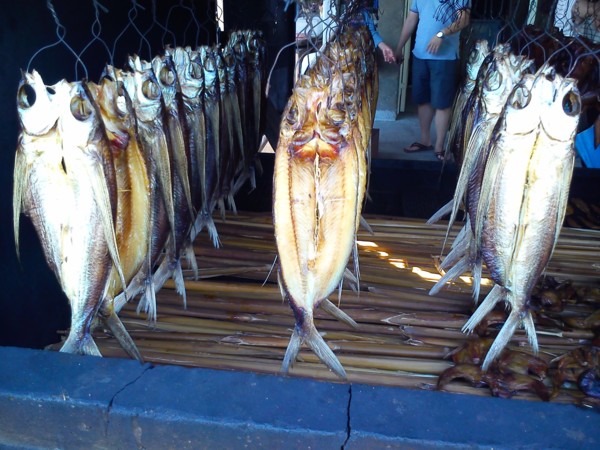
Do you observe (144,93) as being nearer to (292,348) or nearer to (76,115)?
(76,115)

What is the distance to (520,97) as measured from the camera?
2.20 m

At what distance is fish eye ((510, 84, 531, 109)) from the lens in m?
2.16

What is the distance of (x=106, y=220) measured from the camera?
214 cm

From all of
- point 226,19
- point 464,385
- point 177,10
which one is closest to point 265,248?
point 464,385

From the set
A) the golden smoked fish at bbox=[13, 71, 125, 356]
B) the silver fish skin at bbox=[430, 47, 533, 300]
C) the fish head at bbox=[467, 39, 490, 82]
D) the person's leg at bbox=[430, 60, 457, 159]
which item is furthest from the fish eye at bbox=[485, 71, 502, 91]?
the person's leg at bbox=[430, 60, 457, 159]

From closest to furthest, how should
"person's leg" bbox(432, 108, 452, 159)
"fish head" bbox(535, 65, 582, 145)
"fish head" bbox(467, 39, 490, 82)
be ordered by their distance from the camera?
"fish head" bbox(535, 65, 582, 145)
"fish head" bbox(467, 39, 490, 82)
"person's leg" bbox(432, 108, 452, 159)

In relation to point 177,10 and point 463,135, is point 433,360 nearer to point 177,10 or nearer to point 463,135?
point 463,135

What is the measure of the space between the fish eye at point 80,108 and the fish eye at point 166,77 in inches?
24.5

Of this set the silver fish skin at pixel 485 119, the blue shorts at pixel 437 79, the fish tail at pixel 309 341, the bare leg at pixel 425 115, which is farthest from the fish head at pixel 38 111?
the bare leg at pixel 425 115

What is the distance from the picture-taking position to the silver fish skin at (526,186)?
2143mm

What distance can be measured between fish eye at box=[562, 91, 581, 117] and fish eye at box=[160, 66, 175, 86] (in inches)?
69.1

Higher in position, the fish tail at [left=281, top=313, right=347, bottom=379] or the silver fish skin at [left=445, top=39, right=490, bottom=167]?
the silver fish skin at [left=445, top=39, right=490, bottom=167]

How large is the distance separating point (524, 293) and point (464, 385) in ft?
2.02

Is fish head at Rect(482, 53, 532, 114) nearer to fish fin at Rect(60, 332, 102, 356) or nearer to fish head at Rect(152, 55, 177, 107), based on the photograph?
fish head at Rect(152, 55, 177, 107)
